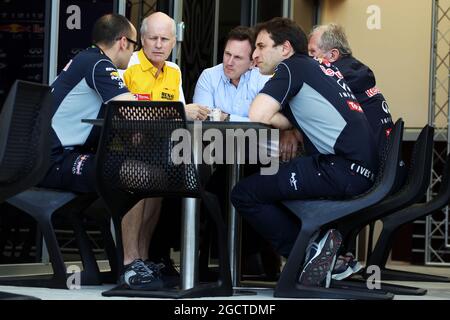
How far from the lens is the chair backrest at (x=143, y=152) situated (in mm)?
4293

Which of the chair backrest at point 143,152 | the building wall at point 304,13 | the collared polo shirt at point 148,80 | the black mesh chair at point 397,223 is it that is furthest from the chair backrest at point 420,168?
the building wall at point 304,13

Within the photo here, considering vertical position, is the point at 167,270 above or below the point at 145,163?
below

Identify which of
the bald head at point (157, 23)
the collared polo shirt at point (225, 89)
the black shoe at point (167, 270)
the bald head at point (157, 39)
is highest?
the bald head at point (157, 23)

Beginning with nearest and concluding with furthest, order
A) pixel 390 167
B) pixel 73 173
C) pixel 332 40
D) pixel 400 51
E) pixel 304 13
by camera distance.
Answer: pixel 390 167 → pixel 73 173 → pixel 332 40 → pixel 400 51 → pixel 304 13

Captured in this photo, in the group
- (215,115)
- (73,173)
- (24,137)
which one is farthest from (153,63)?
(24,137)

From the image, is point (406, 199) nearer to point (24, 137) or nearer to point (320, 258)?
point (320, 258)

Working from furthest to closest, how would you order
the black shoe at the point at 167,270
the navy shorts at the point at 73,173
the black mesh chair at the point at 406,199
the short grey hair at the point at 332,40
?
the short grey hair at the point at 332,40 → the black shoe at the point at 167,270 → the black mesh chair at the point at 406,199 → the navy shorts at the point at 73,173

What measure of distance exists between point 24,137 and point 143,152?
583 millimetres

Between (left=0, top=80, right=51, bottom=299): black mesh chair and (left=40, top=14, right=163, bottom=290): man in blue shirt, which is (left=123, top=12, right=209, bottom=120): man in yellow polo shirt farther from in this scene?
(left=0, top=80, right=51, bottom=299): black mesh chair

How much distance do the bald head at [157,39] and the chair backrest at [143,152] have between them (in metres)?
1.48

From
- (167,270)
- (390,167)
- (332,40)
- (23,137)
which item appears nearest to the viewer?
(23,137)

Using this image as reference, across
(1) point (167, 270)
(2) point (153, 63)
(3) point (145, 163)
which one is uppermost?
(2) point (153, 63)

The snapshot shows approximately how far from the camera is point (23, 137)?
396cm

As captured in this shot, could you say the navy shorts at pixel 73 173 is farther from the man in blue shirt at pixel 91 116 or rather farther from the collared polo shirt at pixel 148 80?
the collared polo shirt at pixel 148 80
